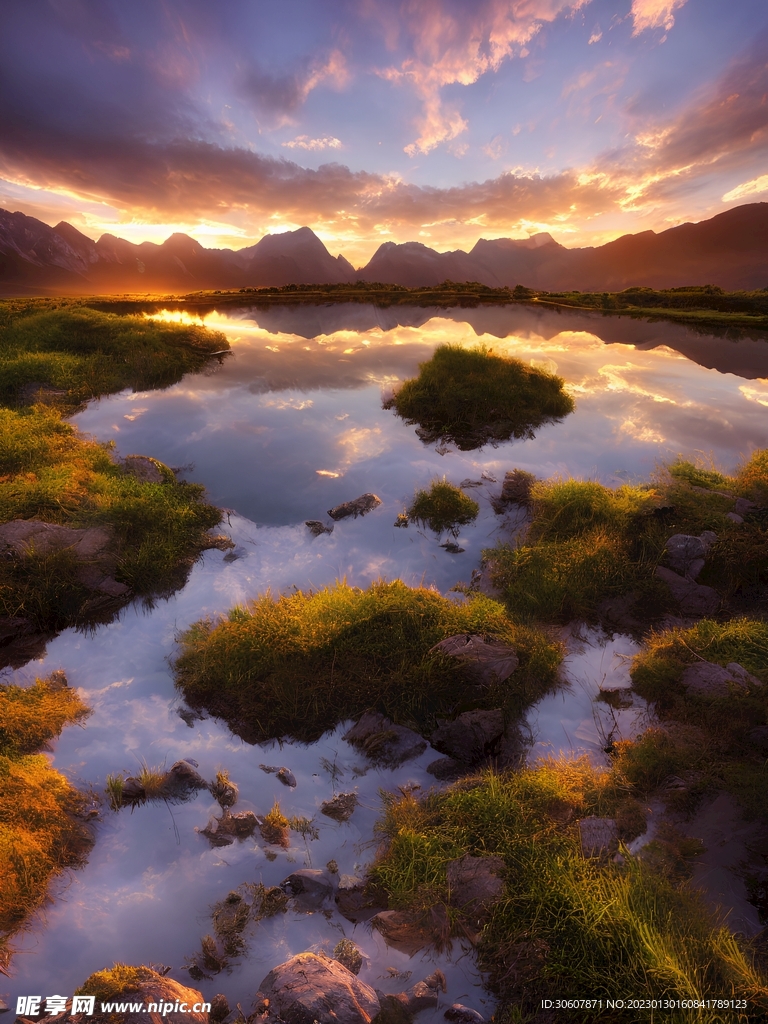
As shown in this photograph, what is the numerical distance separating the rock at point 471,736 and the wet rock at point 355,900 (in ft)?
6.41

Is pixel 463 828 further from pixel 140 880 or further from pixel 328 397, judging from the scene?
pixel 328 397

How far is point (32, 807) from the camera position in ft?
15.0

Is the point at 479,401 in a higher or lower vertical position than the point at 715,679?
higher

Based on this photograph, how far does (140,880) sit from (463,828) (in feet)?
10.5

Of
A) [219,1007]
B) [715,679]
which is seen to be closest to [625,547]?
[715,679]

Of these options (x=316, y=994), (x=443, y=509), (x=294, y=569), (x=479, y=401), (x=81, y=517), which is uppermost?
(x=479, y=401)

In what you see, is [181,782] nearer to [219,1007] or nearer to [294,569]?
[219,1007]

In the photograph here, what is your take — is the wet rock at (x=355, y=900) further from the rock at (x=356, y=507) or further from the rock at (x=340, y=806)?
the rock at (x=356, y=507)

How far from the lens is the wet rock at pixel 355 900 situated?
13.4ft

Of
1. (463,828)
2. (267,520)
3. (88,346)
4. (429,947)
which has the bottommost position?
(429,947)

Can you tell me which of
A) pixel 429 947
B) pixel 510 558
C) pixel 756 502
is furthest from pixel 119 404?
pixel 756 502

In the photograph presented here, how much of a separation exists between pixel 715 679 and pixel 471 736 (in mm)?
3382

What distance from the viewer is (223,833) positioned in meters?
4.69

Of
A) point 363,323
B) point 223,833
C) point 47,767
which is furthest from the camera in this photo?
point 363,323
